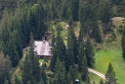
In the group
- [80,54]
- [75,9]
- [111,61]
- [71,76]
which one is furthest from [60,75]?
[75,9]

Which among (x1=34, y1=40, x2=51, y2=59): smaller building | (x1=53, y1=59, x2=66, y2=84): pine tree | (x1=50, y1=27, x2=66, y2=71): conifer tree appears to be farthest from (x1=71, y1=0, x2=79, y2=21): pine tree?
(x1=53, y1=59, x2=66, y2=84): pine tree

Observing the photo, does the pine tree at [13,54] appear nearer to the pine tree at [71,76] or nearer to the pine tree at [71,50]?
the pine tree at [71,50]

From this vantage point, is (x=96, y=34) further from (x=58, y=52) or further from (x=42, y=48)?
(x=42, y=48)

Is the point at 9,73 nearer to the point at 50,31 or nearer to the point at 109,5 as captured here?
the point at 50,31

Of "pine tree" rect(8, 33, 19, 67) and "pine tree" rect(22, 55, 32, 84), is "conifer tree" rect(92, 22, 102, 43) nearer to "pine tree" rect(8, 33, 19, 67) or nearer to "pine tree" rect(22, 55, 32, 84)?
"pine tree" rect(8, 33, 19, 67)

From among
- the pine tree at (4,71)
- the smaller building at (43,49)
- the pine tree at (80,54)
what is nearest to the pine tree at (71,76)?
the pine tree at (80,54)
